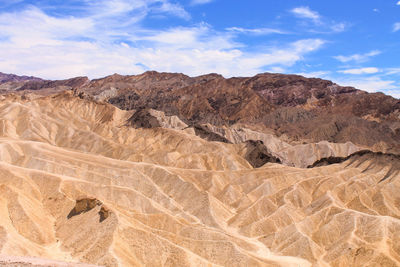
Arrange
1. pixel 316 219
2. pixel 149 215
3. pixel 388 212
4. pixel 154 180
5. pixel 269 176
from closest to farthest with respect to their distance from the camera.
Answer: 1. pixel 149 215
2. pixel 316 219
3. pixel 388 212
4. pixel 154 180
5. pixel 269 176

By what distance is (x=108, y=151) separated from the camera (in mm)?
128500

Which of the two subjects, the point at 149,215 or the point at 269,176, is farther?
the point at 269,176

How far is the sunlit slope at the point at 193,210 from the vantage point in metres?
54.4

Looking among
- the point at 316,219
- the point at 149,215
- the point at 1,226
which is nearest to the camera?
the point at 1,226

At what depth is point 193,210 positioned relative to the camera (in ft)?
268

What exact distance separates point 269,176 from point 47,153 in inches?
1842

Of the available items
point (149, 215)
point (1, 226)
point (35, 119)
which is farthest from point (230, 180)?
point (35, 119)

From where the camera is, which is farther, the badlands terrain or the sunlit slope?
the sunlit slope

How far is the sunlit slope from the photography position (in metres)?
54.4

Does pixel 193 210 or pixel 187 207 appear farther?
pixel 187 207

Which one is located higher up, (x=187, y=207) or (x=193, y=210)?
(x=187, y=207)

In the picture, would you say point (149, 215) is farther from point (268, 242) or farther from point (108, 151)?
point (108, 151)

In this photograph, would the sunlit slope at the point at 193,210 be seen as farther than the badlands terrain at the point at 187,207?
Yes

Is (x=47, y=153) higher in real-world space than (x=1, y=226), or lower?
higher
